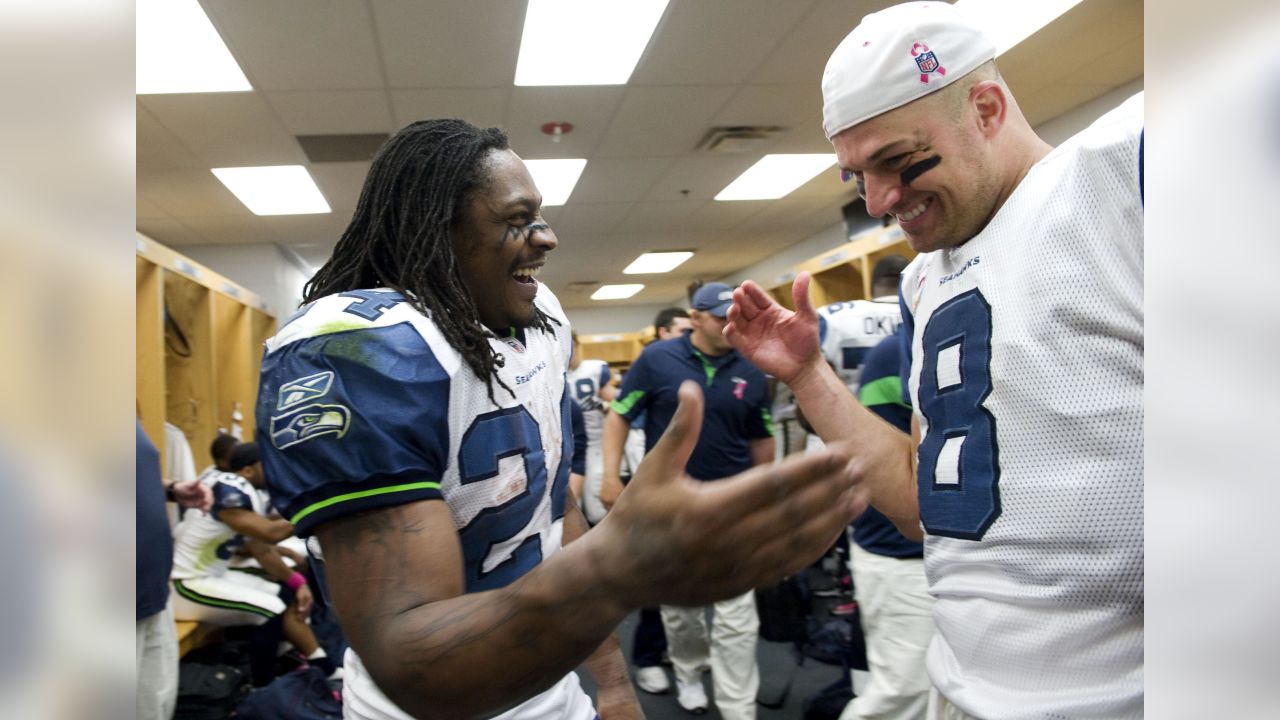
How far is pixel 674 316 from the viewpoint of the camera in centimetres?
581

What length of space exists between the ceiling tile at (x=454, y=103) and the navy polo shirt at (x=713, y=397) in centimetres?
221

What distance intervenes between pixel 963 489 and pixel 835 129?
599 mm

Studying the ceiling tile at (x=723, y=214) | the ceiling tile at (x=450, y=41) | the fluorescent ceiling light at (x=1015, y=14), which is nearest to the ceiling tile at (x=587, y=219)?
the ceiling tile at (x=723, y=214)

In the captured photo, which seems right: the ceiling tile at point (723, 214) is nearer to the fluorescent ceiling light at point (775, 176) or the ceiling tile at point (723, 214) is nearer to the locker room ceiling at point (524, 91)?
the fluorescent ceiling light at point (775, 176)

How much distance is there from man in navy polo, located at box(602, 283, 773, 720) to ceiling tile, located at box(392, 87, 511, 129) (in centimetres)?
221

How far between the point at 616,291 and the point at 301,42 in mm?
10035

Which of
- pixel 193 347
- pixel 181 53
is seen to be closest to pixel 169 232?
pixel 193 347

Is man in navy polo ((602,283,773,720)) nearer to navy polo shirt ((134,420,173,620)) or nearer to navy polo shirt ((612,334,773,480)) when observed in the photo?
navy polo shirt ((612,334,773,480))

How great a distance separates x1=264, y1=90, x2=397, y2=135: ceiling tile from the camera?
17.3 feet

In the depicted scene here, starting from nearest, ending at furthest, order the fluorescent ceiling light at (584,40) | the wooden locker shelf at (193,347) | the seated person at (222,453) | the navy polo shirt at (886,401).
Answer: the navy polo shirt at (886,401) < the fluorescent ceiling light at (584,40) < the seated person at (222,453) < the wooden locker shelf at (193,347)

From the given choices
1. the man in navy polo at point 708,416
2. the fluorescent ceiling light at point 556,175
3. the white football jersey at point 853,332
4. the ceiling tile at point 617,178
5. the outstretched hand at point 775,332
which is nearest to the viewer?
the outstretched hand at point 775,332

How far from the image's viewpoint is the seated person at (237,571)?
13.9 feet
